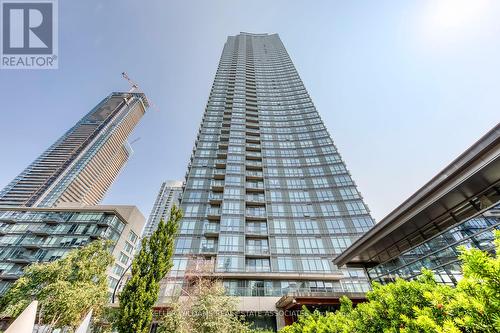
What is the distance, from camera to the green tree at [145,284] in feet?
43.4

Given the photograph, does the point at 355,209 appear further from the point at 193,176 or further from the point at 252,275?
the point at 193,176

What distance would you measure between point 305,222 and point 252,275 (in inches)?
498

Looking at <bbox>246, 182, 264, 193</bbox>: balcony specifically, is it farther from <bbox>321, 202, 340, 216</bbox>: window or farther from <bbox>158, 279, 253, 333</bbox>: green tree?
<bbox>158, 279, 253, 333</bbox>: green tree

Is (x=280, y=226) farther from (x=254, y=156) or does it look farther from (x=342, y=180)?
(x=254, y=156)

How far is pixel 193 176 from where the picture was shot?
40.5 meters

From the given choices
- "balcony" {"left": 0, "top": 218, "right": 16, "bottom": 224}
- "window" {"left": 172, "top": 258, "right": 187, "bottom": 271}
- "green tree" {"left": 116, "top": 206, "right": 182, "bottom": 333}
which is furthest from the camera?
"balcony" {"left": 0, "top": 218, "right": 16, "bottom": 224}

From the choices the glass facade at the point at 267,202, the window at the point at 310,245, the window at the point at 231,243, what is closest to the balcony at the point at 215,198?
the glass facade at the point at 267,202

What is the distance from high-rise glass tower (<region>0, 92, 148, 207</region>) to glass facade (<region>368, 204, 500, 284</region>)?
9641 centimetres

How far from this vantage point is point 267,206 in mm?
36438

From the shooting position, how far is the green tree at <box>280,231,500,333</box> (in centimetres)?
328

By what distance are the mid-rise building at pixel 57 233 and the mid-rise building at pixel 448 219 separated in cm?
4833

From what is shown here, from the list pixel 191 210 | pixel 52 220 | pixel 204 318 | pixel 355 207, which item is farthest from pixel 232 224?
pixel 52 220

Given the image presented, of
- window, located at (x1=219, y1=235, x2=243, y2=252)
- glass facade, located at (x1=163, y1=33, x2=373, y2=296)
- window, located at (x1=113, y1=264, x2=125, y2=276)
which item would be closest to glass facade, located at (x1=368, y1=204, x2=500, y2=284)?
glass facade, located at (x1=163, y1=33, x2=373, y2=296)

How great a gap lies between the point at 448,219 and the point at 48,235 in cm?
6351
